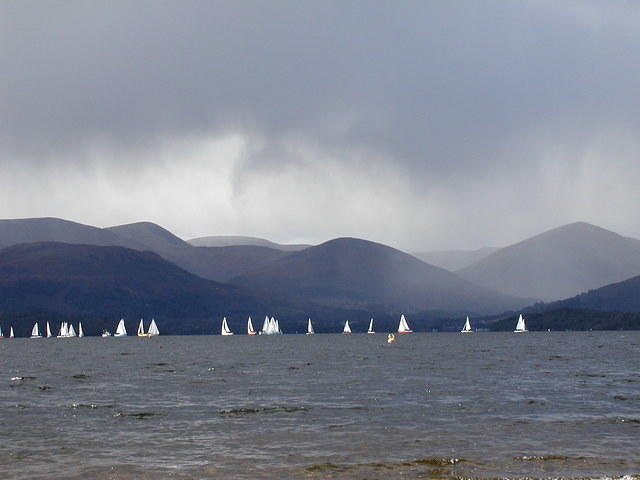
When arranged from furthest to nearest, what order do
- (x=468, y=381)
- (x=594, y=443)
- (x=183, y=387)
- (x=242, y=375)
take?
(x=242, y=375) → (x=468, y=381) → (x=183, y=387) → (x=594, y=443)

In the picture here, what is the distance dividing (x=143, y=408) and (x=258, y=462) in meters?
29.5

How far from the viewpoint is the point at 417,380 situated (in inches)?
4094

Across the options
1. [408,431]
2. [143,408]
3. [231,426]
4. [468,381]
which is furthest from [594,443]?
[468,381]

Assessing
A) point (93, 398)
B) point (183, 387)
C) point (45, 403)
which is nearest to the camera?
point (45, 403)

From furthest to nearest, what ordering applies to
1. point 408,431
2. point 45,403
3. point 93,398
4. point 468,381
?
point 468,381
point 93,398
point 45,403
point 408,431

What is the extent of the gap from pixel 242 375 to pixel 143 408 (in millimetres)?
46316

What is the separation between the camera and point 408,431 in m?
56.4

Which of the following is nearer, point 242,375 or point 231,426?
point 231,426

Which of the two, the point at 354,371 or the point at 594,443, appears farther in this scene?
the point at 354,371

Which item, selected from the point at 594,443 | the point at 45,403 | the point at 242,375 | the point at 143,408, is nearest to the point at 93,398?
the point at 45,403

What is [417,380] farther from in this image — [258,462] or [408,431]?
[258,462]

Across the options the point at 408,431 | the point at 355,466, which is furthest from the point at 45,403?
the point at 355,466

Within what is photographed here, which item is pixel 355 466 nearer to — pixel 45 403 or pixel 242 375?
pixel 45 403

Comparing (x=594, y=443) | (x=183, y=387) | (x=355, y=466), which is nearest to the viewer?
(x=355, y=466)
